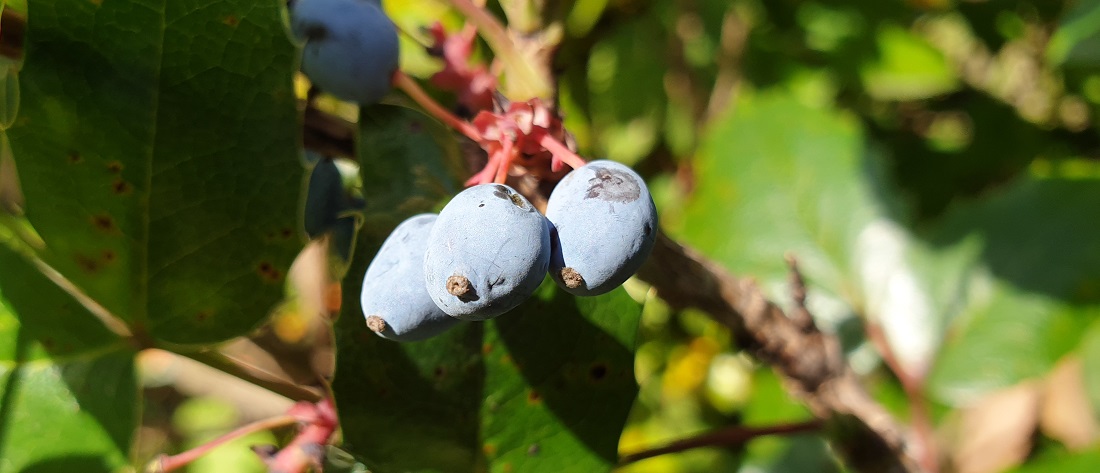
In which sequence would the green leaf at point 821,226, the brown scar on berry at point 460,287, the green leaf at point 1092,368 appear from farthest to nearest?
the green leaf at point 821,226, the green leaf at point 1092,368, the brown scar on berry at point 460,287

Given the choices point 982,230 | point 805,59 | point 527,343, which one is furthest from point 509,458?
point 805,59

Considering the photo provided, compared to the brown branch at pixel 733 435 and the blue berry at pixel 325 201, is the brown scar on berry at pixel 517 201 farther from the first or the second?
the brown branch at pixel 733 435

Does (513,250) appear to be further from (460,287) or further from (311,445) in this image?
(311,445)

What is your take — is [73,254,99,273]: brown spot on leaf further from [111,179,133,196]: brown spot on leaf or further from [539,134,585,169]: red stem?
[539,134,585,169]: red stem

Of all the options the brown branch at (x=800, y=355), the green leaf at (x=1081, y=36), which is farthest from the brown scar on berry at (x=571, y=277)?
the green leaf at (x=1081, y=36)

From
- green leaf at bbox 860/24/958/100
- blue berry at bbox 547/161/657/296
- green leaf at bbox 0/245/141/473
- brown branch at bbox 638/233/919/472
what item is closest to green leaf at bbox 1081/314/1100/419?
brown branch at bbox 638/233/919/472

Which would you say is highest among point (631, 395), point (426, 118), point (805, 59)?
point (426, 118)

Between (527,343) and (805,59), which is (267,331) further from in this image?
(805,59)
